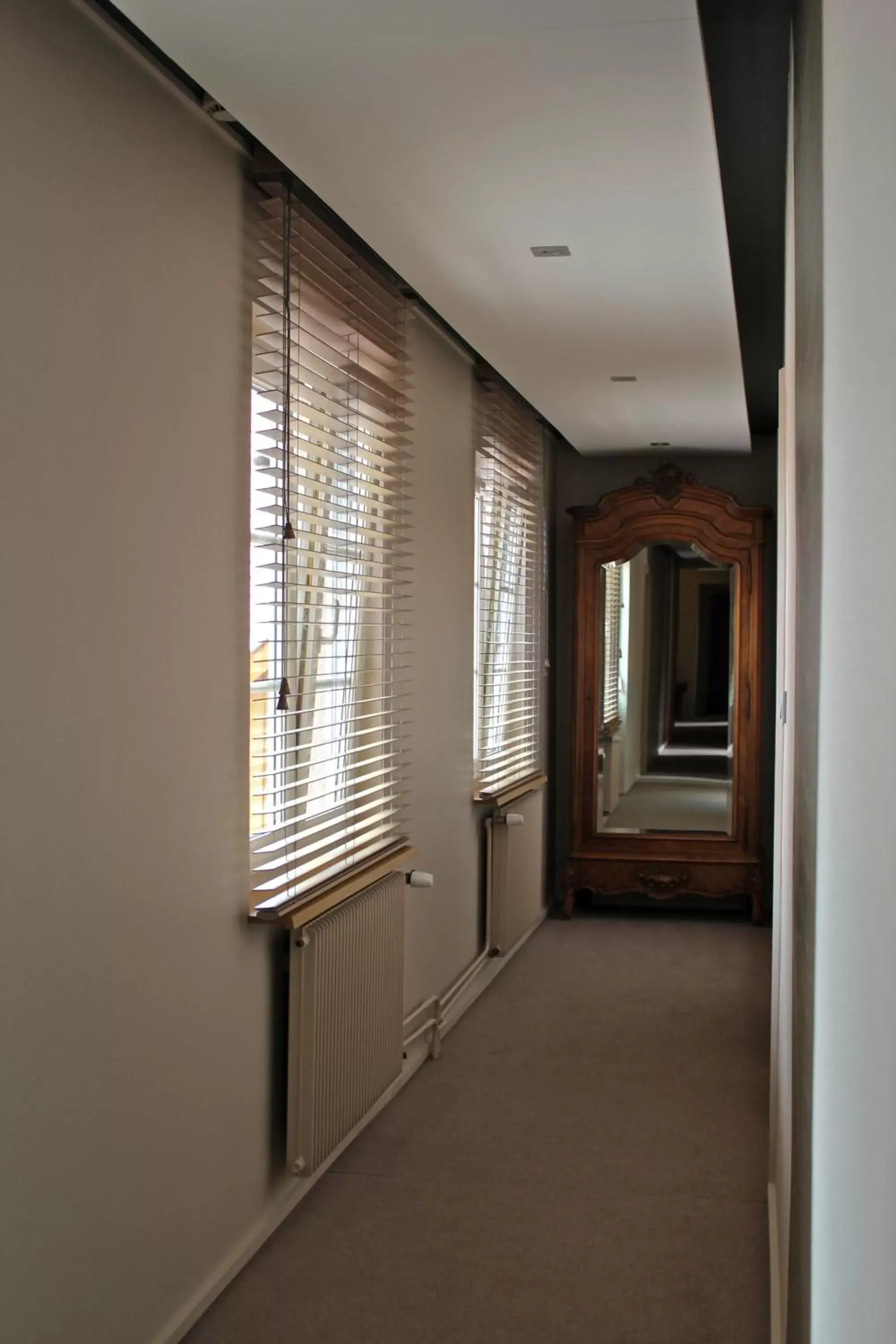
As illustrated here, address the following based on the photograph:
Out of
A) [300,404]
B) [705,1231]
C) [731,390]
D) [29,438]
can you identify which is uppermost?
[731,390]

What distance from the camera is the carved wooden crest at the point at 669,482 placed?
255 inches

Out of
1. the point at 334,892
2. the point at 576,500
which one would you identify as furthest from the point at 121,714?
the point at 576,500

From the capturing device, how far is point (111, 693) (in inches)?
89.0

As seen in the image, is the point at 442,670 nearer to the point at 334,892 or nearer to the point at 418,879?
the point at 418,879

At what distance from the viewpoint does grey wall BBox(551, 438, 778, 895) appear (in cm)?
681

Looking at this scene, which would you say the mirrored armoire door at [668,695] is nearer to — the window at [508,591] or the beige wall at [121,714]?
the window at [508,591]

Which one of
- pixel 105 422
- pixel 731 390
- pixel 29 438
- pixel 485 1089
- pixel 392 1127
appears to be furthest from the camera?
pixel 731 390

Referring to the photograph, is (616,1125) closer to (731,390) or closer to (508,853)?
(508,853)

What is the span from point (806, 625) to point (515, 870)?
4.09 m

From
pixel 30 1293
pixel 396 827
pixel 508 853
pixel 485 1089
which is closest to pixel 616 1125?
pixel 485 1089

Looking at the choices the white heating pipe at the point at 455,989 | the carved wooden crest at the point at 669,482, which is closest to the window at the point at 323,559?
the white heating pipe at the point at 455,989

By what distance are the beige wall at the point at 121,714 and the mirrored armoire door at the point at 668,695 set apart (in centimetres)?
378

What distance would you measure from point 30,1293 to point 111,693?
99 cm

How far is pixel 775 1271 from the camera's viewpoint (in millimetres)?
2762
